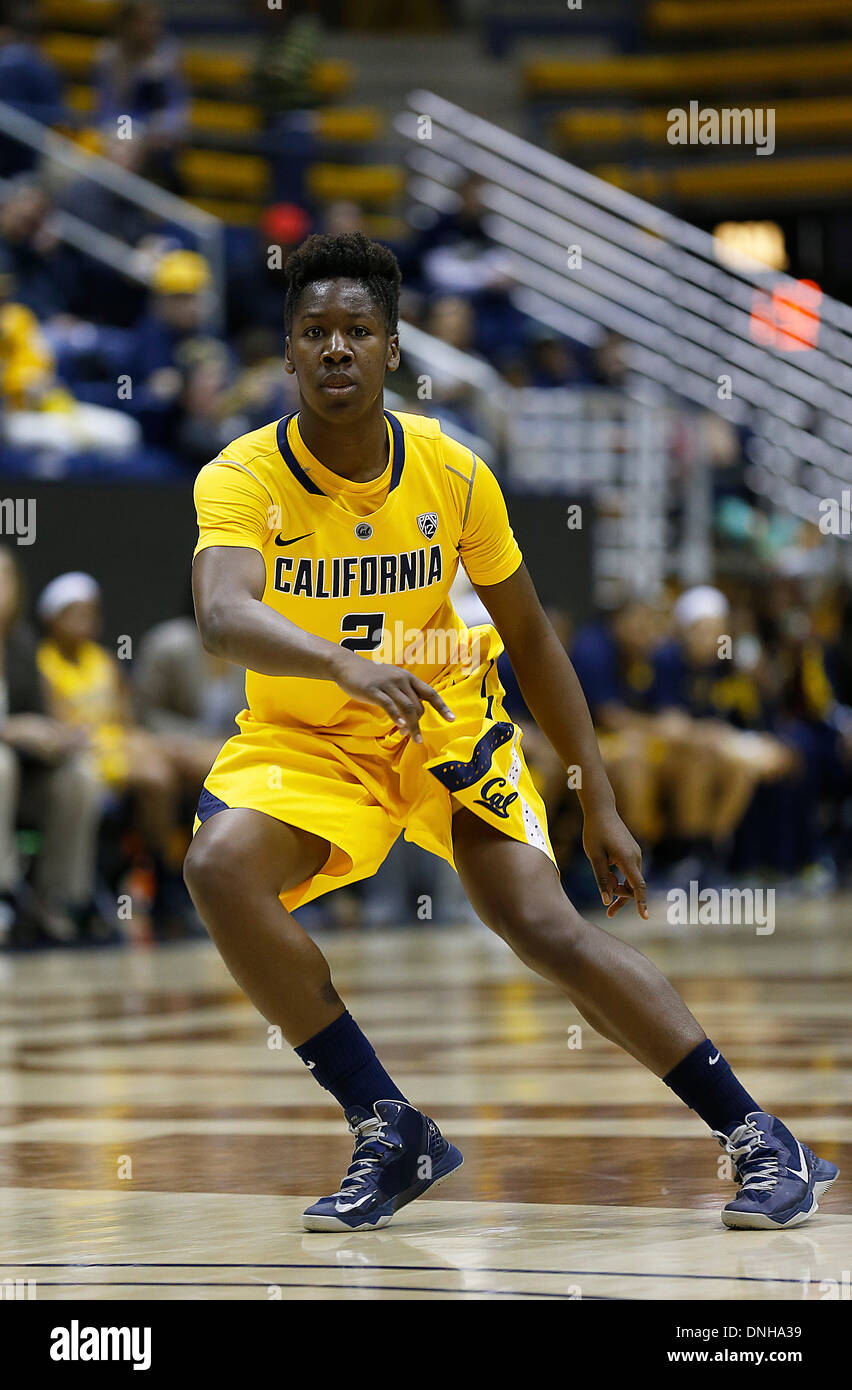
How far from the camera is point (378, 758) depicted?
12.2 ft

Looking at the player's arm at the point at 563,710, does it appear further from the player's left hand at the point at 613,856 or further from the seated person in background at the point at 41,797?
the seated person in background at the point at 41,797

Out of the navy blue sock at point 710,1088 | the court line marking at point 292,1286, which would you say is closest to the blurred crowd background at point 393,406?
the navy blue sock at point 710,1088

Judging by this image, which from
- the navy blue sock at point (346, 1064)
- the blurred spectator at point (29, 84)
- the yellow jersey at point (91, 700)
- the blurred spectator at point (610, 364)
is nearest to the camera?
the navy blue sock at point (346, 1064)

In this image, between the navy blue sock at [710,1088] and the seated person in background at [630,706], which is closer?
the navy blue sock at [710,1088]

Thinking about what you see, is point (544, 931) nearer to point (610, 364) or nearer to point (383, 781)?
point (383, 781)

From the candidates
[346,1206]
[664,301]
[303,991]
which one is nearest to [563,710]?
[303,991]

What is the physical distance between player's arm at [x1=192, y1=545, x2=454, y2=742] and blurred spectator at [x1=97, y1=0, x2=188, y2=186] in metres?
11.1

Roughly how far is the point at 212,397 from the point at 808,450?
5.27m

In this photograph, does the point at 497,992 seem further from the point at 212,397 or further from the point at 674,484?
the point at 674,484

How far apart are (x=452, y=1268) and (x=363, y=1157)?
21.6 inches

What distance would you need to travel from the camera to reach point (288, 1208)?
11.9 feet

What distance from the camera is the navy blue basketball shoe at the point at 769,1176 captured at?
3361 mm

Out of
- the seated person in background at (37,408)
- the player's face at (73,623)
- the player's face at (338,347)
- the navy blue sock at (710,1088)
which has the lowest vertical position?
the navy blue sock at (710,1088)

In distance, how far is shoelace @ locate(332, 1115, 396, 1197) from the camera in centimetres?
351
